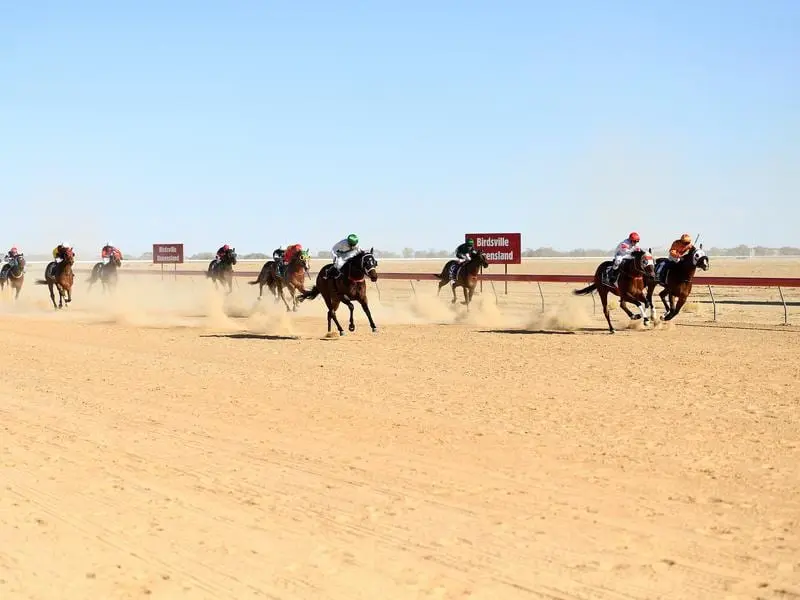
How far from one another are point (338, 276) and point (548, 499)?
571 inches

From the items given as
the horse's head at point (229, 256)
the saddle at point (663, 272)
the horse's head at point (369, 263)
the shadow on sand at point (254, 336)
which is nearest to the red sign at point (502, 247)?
the horse's head at point (229, 256)

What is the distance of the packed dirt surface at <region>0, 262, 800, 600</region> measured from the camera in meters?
5.93

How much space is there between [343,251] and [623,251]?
6351mm

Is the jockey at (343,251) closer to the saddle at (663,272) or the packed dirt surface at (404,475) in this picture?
the packed dirt surface at (404,475)

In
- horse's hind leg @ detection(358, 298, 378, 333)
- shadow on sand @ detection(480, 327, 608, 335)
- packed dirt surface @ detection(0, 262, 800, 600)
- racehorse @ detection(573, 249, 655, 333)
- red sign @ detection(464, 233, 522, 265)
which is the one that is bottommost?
packed dirt surface @ detection(0, 262, 800, 600)

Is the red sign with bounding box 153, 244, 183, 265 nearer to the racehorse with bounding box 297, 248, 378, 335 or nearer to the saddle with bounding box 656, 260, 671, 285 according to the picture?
the racehorse with bounding box 297, 248, 378, 335

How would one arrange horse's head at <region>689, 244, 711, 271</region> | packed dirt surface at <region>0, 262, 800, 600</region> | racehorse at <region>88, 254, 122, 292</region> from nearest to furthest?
packed dirt surface at <region>0, 262, 800, 600</region>
horse's head at <region>689, 244, 711, 271</region>
racehorse at <region>88, 254, 122, 292</region>

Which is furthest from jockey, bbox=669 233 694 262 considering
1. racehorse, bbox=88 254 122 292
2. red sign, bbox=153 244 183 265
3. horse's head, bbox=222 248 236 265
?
red sign, bbox=153 244 183 265

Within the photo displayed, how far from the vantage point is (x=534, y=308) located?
32438 mm

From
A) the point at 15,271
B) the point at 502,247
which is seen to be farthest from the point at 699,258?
the point at 15,271

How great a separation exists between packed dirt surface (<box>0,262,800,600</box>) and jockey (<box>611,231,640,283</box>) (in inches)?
176

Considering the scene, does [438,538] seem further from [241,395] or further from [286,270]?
[286,270]

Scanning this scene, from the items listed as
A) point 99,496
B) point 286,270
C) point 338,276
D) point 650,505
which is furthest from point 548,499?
point 286,270

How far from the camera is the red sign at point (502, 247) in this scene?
36344 mm
